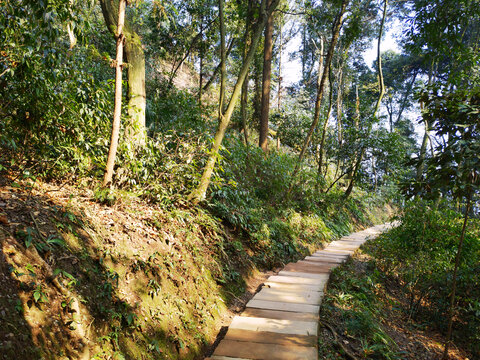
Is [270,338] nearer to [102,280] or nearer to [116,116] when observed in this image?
[102,280]

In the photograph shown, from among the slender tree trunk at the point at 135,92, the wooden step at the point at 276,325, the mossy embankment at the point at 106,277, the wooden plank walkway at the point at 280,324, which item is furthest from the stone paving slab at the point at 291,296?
the slender tree trunk at the point at 135,92

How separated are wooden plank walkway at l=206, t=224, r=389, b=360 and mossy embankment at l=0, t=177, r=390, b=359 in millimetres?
422

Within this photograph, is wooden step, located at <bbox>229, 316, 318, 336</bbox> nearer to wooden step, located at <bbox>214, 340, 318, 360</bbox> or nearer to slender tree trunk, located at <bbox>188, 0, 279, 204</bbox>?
wooden step, located at <bbox>214, 340, 318, 360</bbox>

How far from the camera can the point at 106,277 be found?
2660mm

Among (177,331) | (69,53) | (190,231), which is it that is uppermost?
(69,53)

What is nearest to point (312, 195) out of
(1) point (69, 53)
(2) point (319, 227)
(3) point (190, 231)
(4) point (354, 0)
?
(2) point (319, 227)

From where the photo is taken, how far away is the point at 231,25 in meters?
12.7

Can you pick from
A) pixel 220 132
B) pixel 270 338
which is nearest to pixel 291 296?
pixel 270 338

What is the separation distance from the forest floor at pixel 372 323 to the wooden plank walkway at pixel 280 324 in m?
0.24

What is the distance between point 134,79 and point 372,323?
4634mm

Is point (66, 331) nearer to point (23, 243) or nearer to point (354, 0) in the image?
point (23, 243)

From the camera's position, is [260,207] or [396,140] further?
[396,140]

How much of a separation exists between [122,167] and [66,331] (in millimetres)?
2411

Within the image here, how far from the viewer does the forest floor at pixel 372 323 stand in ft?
10.8
